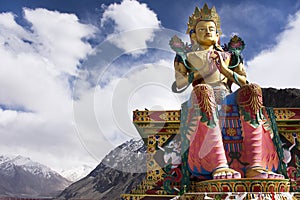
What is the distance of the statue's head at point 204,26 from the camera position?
5016 millimetres

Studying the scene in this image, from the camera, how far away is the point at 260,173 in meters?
3.31

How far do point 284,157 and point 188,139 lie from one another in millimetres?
1674

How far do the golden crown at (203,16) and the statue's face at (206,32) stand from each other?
95mm

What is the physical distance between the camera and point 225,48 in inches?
204

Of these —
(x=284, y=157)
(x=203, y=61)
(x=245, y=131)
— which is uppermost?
(x=203, y=61)

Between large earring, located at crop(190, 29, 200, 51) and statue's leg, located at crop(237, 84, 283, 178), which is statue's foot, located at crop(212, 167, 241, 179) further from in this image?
large earring, located at crop(190, 29, 200, 51)

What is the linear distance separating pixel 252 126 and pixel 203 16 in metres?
2.31

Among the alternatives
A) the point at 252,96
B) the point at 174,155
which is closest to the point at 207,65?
the point at 252,96

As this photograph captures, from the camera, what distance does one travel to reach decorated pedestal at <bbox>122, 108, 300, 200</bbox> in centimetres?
388

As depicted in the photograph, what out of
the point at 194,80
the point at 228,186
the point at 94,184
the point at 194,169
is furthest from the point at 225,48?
the point at 94,184

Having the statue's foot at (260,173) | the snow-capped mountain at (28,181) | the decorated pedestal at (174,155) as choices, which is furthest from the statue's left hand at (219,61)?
the snow-capped mountain at (28,181)

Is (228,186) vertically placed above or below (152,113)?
below

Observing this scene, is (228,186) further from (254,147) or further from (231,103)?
(231,103)

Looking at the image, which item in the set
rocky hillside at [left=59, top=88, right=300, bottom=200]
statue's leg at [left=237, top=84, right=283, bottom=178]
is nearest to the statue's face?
statue's leg at [left=237, top=84, right=283, bottom=178]
